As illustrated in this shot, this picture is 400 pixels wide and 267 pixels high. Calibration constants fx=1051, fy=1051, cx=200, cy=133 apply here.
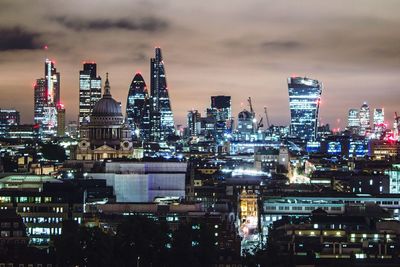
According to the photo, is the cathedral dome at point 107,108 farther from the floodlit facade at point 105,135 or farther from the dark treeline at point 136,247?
the dark treeline at point 136,247


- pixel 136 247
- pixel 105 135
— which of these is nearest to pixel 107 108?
pixel 105 135

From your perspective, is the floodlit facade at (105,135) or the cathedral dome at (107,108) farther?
the cathedral dome at (107,108)

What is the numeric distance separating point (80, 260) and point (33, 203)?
17224 millimetres

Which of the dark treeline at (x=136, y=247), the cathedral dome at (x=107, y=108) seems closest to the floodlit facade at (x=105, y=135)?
the cathedral dome at (x=107, y=108)

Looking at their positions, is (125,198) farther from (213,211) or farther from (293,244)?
(293,244)

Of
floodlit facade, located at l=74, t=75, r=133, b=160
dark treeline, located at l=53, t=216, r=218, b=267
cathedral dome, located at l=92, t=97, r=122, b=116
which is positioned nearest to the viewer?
dark treeline, located at l=53, t=216, r=218, b=267

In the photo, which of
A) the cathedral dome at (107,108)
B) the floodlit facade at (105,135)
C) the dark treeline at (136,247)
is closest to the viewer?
the dark treeline at (136,247)

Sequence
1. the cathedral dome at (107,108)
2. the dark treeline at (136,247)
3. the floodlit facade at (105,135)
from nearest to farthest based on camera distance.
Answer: the dark treeline at (136,247) < the floodlit facade at (105,135) < the cathedral dome at (107,108)

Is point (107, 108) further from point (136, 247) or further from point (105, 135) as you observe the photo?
point (136, 247)

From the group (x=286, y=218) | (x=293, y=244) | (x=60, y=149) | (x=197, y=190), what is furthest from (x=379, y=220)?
(x=60, y=149)

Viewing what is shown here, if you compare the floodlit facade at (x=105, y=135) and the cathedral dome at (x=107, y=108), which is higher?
the cathedral dome at (x=107, y=108)

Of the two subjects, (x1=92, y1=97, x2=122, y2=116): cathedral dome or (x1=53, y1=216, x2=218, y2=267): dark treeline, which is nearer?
(x1=53, y1=216, x2=218, y2=267): dark treeline

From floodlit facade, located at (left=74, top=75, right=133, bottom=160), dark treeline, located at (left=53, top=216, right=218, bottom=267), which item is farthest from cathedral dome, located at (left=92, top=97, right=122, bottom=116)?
dark treeline, located at (left=53, top=216, right=218, bottom=267)

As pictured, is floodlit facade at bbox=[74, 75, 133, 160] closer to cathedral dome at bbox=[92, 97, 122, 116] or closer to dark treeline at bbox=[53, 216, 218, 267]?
cathedral dome at bbox=[92, 97, 122, 116]
